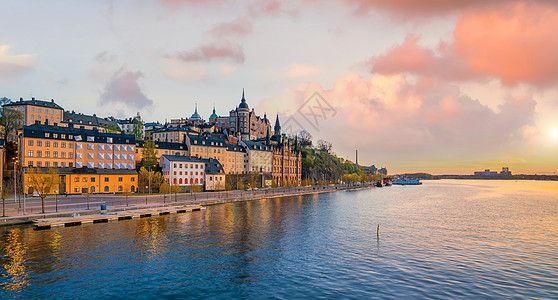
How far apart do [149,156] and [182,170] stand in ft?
37.8

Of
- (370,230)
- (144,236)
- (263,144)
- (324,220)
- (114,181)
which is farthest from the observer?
(263,144)

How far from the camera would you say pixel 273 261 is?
36.2 meters

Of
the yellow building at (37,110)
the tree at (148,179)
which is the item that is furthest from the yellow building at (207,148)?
the yellow building at (37,110)

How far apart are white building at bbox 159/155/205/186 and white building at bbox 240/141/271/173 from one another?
40.3 m

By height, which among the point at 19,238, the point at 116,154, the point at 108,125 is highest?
the point at 108,125

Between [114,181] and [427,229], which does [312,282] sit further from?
[114,181]

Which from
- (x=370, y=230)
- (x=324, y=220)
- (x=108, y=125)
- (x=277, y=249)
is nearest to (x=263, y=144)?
(x=108, y=125)

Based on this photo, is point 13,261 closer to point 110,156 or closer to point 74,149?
point 74,149

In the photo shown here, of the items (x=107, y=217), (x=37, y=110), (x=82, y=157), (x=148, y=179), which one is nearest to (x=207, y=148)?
(x=148, y=179)

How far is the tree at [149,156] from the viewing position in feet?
379

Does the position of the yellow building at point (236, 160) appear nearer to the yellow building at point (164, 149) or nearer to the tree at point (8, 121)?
the yellow building at point (164, 149)

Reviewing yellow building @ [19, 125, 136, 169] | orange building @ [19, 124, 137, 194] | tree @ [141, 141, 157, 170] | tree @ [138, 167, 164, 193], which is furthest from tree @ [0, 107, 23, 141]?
tree @ [138, 167, 164, 193]

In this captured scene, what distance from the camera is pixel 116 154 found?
11131cm

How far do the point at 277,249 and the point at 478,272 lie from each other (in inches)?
797
